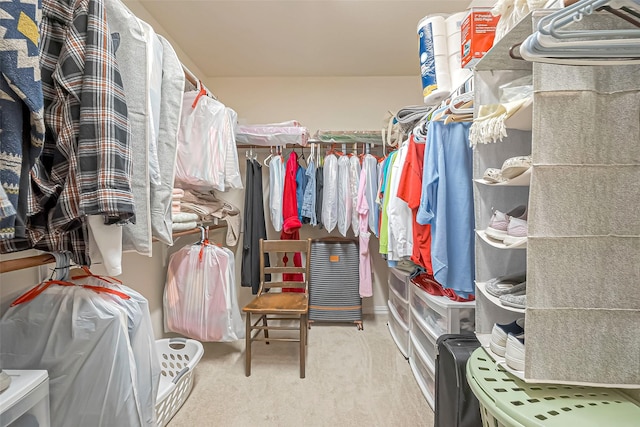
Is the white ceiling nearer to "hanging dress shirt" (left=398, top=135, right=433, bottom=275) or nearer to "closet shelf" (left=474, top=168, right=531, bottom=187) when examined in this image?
"hanging dress shirt" (left=398, top=135, right=433, bottom=275)

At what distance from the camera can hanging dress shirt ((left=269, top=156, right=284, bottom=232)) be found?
2654 millimetres

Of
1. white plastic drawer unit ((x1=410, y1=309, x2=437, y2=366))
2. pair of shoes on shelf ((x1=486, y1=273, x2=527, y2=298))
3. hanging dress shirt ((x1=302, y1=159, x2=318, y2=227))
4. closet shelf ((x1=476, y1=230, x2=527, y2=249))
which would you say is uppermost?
hanging dress shirt ((x1=302, y1=159, x2=318, y2=227))

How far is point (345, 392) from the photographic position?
1775 millimetres

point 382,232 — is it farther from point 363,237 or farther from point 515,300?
point 515,300

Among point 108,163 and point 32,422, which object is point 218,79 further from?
point 32,422

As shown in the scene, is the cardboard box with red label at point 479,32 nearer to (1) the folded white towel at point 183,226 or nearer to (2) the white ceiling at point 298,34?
(2) the white ceiling at point 298,34

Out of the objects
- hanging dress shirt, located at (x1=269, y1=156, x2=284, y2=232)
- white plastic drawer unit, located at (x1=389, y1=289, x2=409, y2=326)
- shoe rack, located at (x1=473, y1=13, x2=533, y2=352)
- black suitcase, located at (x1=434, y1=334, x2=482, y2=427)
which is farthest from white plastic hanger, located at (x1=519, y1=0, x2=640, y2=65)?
hanging dress shirt, located at (x1=269, y1=156, x2=284, y2=232)

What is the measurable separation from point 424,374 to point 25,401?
1788 millimetres

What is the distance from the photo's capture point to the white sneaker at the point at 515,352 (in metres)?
0.86

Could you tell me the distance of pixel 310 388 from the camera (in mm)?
1808

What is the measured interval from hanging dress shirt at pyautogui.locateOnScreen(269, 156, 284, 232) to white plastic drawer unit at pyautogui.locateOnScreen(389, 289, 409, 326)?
1.18 meters

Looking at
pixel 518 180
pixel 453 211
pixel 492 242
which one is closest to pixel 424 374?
pixel 453 211

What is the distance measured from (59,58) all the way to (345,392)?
1.99m

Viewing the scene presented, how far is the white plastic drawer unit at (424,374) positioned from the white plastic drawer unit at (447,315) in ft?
0.70
